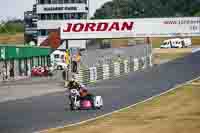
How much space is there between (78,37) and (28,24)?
117 feet

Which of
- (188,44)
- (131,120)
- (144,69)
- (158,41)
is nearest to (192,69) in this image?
(144,69)

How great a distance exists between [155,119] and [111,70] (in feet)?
104

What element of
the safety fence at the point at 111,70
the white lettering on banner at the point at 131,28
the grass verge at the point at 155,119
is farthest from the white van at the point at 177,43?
the grass verge at the point at 155,119

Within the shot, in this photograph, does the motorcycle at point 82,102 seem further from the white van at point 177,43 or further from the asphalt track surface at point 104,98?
the white van at point 177,43

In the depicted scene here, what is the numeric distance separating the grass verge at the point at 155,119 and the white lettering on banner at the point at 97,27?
4666cm

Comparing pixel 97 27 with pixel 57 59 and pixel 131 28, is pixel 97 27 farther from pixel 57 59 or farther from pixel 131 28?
pixel 57 59

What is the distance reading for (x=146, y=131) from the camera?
21.7 meters

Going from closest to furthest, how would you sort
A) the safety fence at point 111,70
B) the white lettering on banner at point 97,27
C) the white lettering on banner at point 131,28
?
the safety fence at point 111,70 < the white lettering on banner at point 131,28 < the white lettering on banner at point 97,27

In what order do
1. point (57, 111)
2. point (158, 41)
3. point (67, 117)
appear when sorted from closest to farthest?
point (67, 117), point (57, 111), point (158, 41)

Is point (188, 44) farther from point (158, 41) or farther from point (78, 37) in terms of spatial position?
point (78, 37)

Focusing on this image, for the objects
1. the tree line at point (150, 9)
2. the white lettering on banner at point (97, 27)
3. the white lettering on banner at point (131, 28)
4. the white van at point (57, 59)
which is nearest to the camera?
the white van at point (57, 59)

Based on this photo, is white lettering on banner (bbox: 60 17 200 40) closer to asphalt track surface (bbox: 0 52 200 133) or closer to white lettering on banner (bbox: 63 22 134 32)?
white lettering on banner (bbox: 63 22 134 32)

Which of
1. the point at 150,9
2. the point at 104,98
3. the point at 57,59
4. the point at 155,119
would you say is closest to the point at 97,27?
Result: the point at 57,59

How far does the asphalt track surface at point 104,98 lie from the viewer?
25766 mm
